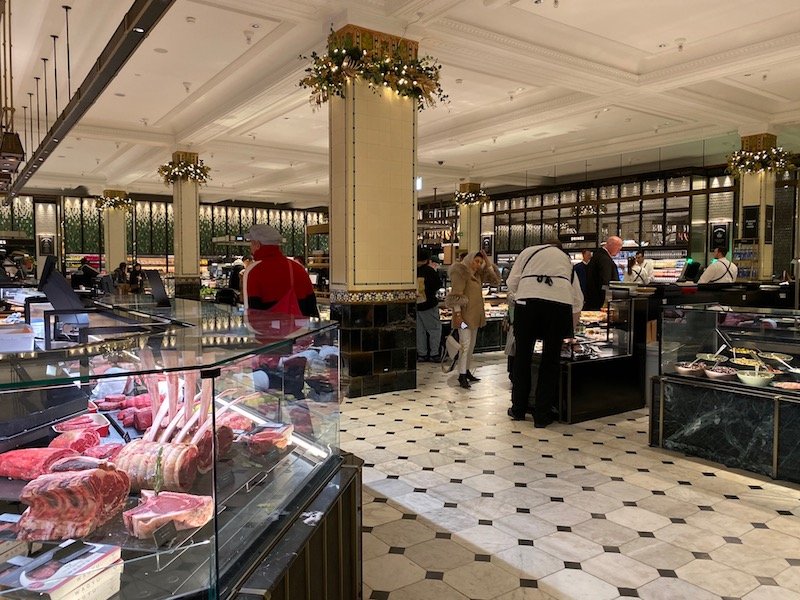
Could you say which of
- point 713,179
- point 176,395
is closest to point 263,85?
point 176,395

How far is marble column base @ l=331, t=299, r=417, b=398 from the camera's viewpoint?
21.8 feet

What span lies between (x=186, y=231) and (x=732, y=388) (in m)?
11.3

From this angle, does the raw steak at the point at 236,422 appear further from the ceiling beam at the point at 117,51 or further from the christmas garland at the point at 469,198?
the christmas garland at the point at 469,198

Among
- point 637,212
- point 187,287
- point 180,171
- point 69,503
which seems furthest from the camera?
point 637,212

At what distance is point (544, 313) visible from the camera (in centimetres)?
540

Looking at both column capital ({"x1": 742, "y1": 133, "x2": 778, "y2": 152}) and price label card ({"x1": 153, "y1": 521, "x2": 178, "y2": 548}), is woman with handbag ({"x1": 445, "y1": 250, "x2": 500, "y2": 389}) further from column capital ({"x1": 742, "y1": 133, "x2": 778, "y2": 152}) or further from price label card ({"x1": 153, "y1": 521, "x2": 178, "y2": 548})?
column capital ({"x1": 742, "y1": 133, "x2": 778, "y2": 152})

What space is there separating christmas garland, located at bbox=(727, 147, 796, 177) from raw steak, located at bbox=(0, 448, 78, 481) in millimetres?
11683

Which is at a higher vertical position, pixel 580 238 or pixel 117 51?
pixel 117 51

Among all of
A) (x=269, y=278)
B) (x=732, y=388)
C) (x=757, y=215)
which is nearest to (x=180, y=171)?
(x=269, y=278)

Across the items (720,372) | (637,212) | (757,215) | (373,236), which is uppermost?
(637,212)

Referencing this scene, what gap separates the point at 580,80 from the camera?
8.59m

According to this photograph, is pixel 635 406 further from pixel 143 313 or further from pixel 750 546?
pixel 143 313

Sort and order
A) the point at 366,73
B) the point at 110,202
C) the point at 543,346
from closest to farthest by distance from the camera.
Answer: the point at 543,346 → the point at 366,73 → the point at 110,202

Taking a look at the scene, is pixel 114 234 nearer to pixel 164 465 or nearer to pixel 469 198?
pixel 469 198
